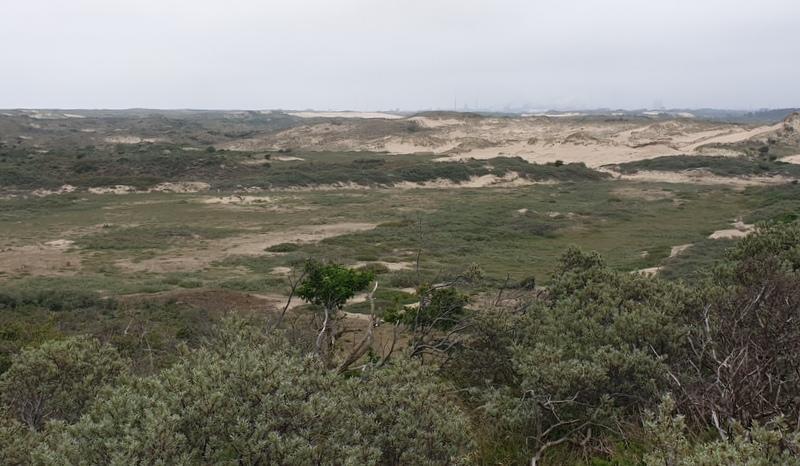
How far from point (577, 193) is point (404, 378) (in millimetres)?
40558

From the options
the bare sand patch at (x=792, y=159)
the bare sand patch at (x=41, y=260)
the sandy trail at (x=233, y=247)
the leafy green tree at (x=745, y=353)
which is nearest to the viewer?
the leafy green tree at (x=745, y=353)

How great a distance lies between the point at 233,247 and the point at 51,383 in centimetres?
2056

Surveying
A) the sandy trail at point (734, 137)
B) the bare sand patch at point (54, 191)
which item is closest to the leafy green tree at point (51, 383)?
the bare sand patch at point (54, 191)

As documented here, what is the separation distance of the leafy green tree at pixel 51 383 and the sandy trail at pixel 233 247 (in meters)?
16.3

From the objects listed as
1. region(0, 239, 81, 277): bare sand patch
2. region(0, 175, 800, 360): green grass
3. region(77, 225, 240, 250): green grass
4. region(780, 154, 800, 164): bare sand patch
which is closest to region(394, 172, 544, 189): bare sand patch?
region(0, 175, 800, 360): green grass

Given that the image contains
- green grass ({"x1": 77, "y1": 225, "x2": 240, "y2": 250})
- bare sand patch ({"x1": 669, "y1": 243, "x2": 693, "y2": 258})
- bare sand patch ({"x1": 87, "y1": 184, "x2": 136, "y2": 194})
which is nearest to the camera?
bare sand patch ({"x1": 669, "y1": 243, "x2": 693, "y2": 258})

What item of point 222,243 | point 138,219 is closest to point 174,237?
point 222,243

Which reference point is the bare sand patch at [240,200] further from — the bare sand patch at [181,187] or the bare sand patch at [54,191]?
the bare sand patch at [54,191]

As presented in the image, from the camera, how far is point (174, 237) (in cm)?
2736

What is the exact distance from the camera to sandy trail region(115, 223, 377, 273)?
22031 mm

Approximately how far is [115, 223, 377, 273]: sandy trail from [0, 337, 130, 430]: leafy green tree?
1627 cm

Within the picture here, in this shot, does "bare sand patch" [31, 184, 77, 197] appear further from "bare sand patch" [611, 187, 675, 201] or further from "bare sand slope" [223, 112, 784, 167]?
"bare sand patch" [611, 187, 675, 201]

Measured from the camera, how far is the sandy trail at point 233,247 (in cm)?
2203

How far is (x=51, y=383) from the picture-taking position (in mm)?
5555
